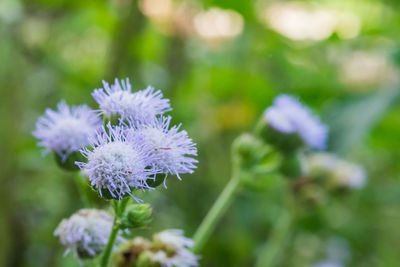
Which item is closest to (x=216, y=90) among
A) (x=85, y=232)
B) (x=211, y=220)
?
(x=211, y=220)

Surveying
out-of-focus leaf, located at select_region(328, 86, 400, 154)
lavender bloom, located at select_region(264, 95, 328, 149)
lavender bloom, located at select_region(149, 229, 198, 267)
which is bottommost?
lavender bloom, located at select_region(149, 229, 198, 267)

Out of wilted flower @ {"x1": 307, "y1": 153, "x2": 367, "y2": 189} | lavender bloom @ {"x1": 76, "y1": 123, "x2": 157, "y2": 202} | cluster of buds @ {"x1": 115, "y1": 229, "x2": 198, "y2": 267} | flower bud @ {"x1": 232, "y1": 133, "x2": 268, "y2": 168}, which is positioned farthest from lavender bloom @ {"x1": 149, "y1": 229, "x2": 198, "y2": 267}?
wilted flower @ {"x1": 307, "y1": 153, "x2": 367, "y2": 189}

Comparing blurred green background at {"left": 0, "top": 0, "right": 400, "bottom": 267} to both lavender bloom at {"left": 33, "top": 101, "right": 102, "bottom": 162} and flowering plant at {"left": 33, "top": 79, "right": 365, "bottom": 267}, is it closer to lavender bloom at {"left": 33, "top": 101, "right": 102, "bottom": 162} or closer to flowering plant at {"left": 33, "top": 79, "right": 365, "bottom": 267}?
flowering plant at {"left": 33, "top": 79, "right": 365, "bottom": 267}

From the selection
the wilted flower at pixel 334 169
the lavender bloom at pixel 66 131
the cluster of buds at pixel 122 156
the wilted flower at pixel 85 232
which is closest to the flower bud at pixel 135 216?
the cluster of buds at pixel 122 156

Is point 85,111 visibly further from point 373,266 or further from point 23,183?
point 373,266

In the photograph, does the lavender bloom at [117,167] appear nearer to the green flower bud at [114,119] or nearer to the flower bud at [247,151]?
the green flower bud at [114,119]

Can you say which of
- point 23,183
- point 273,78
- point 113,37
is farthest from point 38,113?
point 273,78

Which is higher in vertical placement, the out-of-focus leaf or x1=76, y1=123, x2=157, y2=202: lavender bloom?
the out-of-focus leaf
